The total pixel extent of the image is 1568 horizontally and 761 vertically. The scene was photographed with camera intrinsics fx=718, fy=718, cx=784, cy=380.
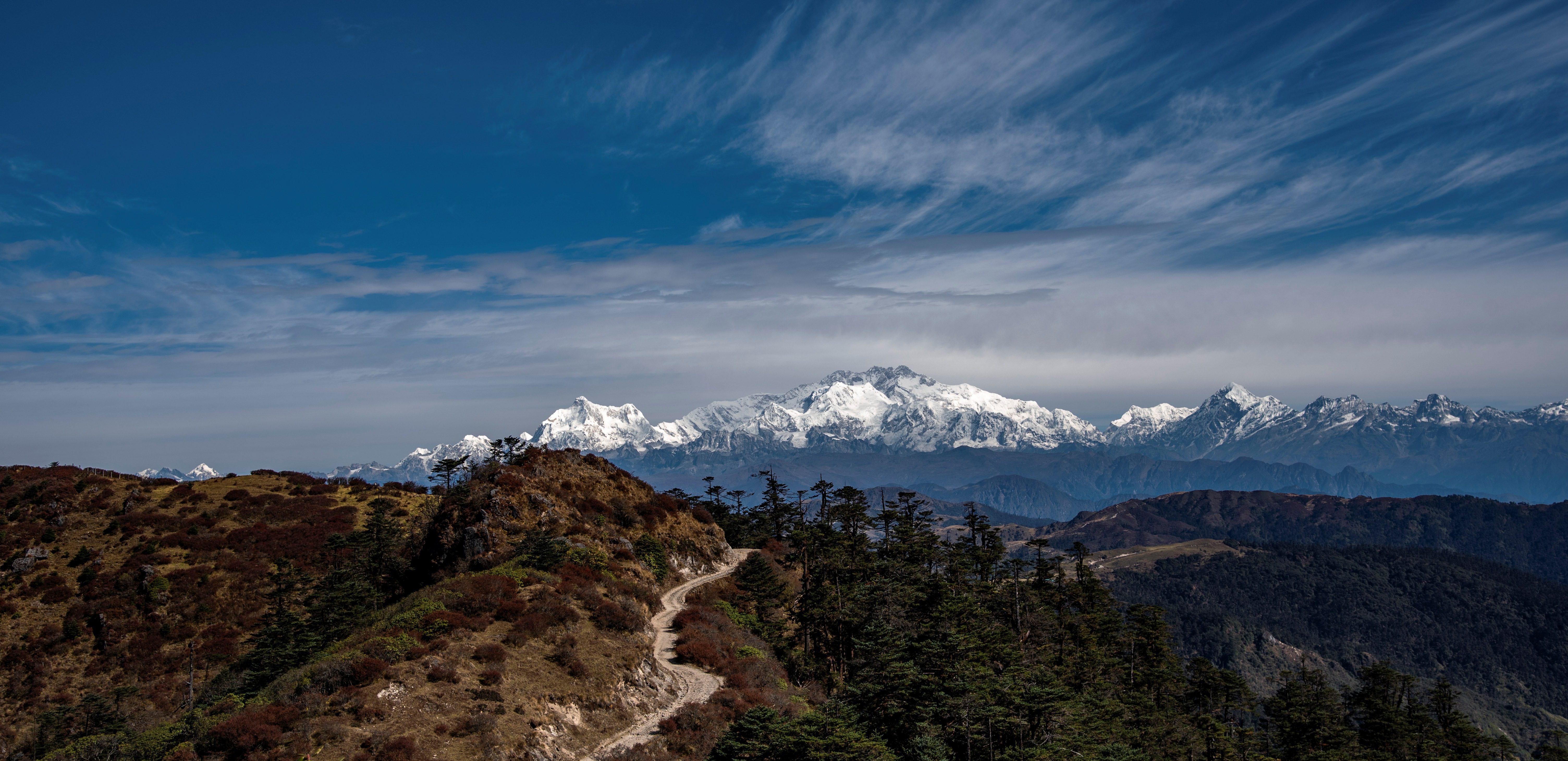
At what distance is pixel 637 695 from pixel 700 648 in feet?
30.9

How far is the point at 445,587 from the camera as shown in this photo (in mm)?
47062

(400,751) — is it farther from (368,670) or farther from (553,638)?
(553,638)

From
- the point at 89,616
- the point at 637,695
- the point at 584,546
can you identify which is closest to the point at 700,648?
the point at 637,695

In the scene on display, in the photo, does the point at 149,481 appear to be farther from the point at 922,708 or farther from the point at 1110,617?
the point at 1110,617

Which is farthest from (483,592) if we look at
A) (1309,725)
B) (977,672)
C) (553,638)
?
(1309,725)

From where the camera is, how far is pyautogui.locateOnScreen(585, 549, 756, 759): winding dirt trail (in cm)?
3812

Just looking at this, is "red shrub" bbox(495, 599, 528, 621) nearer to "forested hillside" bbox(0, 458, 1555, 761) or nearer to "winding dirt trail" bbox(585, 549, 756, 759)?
"forested hillside" bbox(0, 458, 1555, 761)

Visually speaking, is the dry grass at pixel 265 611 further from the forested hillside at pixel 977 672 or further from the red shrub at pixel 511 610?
the forested hillside at pixel 977 672

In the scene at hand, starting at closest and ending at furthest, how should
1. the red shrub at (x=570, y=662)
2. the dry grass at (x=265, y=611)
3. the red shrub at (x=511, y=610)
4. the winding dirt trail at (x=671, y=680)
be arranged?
the dry grass at (x=265, y=611), the winding dirt trail at (x=671, y=680), the red shrub at (x=570, y=662), the red shrub at (x=511, y=610)

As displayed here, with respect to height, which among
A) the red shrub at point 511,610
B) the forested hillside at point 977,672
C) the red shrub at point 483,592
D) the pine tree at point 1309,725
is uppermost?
the red shrub at point 483,592

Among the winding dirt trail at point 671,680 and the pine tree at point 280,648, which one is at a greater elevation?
the pine tree at point 280,648

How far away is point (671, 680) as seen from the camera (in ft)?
152

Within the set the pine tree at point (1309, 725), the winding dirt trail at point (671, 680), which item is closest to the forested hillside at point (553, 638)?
the pine tree at point (1309, 725)

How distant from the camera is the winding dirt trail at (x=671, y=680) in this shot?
38125 mm
